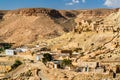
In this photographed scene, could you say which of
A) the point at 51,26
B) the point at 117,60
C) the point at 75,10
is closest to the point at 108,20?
the point at 117,60

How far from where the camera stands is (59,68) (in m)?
42.4

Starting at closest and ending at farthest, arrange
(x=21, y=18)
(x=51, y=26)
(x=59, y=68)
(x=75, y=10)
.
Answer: (x=59, y=68)
(x=51, y=26)
(x=21, y=18)
(x=75, y=10)

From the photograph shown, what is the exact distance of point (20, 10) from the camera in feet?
511

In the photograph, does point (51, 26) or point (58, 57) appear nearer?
point (58, 57)

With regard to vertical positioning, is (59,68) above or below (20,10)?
below

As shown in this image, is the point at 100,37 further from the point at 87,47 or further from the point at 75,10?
the point at 75,10

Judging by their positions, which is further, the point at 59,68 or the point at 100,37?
the point at 100,37

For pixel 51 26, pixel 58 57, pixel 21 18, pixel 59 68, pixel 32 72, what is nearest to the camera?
pixel 59 68

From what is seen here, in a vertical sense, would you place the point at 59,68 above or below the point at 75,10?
below

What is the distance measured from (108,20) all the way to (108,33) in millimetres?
7129

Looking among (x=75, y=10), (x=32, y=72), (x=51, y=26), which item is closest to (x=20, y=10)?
(x=51, y=26)

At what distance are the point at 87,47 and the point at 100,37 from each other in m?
2.74

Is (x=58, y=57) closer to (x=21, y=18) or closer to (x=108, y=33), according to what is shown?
(x=108, y=33)

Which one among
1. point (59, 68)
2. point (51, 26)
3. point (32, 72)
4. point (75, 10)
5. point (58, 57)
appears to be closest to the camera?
point (59, 68)
